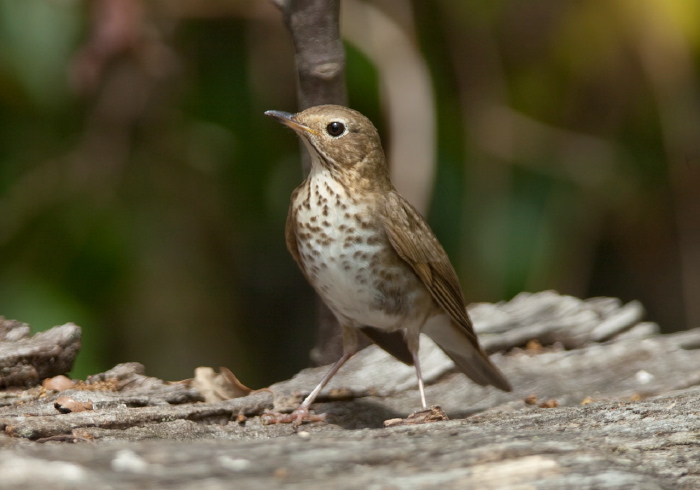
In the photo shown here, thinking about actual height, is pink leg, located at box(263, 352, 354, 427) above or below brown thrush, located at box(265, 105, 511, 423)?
below

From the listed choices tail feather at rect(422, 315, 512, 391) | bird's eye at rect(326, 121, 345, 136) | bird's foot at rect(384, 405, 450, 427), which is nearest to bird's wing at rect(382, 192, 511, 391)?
tail feather at rect(422, 315, 512, 391)

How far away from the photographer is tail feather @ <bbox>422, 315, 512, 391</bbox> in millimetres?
4250

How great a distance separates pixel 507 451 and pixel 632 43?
12.9 ft

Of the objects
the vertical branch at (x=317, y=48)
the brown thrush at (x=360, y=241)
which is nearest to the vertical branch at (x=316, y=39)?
the vertical branch at (x=317, y=48)

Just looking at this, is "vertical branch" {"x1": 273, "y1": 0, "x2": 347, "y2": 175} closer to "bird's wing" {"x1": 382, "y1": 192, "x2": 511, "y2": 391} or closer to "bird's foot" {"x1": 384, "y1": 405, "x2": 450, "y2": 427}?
"bird's wing" {"x1": 382, "y1": 192, "x2": 511, "y2": 391}

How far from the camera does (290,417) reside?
3.72 m

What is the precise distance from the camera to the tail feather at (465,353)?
4250mm

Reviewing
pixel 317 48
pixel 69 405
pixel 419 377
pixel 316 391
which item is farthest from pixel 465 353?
pixel 69 405

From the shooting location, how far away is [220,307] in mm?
5879

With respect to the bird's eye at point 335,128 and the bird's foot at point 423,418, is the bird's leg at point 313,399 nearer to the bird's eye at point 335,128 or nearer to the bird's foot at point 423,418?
the bird's foot at point 423,418

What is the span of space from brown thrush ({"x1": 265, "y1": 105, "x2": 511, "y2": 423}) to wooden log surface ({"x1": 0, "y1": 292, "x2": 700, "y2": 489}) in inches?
11.3

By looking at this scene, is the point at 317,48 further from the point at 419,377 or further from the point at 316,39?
the point at 419,377

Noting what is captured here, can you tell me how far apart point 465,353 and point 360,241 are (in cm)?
83

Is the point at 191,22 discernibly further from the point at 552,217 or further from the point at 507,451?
the point at 507,451
